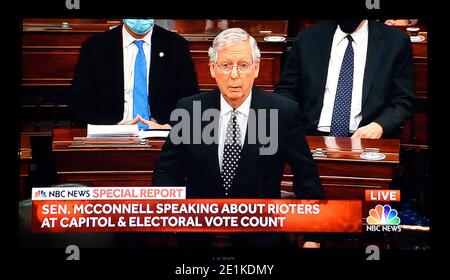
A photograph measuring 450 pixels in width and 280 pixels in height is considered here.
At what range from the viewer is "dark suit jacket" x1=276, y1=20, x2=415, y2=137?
3559 mm

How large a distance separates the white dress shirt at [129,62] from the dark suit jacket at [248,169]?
0.92 feet

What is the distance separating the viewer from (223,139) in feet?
11.5

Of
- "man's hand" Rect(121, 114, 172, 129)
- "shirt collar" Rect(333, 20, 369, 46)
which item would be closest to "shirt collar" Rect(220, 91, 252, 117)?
"man's hand" Rect(121, 114, 172, 129)

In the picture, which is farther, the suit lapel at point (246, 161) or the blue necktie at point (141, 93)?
the blue necktie at point (141, 93)

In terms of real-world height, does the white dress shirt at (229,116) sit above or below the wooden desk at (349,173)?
above

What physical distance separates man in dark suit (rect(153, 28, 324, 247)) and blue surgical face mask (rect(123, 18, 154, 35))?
1.17 feet

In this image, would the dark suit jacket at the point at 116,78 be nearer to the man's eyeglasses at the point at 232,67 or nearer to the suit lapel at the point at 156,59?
the suit lapel at the point at 156,59

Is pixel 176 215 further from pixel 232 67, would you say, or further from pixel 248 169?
pixel 232 67

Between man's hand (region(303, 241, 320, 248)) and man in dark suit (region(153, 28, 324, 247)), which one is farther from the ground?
man in dark suit (region(153, 28, 324, 247))

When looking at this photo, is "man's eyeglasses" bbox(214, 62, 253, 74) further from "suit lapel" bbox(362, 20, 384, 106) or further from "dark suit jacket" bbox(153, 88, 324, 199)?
"suit lapel" bbox(362, 20, 384, 106)

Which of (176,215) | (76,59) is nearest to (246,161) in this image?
(176,215)

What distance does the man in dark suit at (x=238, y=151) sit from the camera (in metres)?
3.46

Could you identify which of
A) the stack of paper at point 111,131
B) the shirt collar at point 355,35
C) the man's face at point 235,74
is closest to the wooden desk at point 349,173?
the man's face at point 235,74
